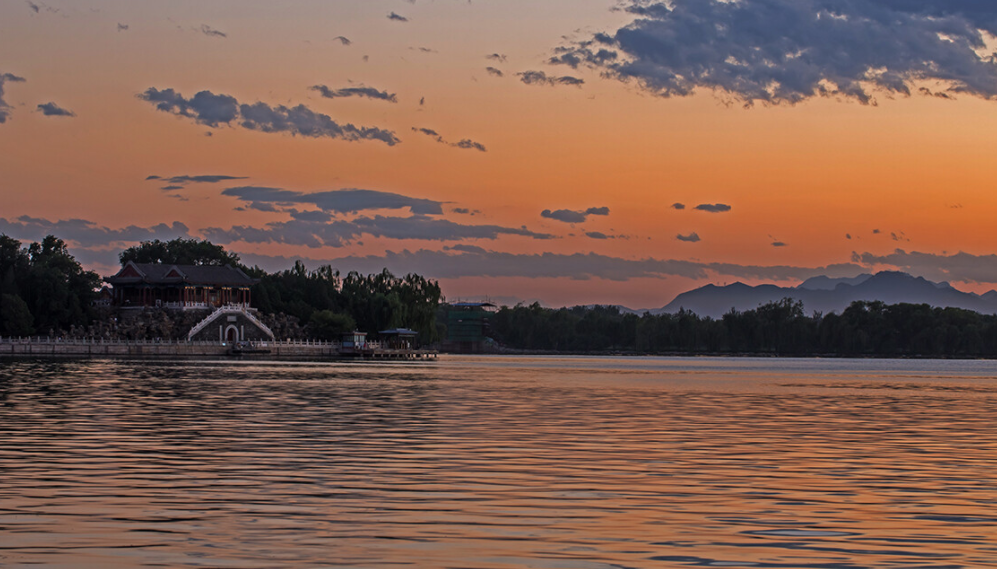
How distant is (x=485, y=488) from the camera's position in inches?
714

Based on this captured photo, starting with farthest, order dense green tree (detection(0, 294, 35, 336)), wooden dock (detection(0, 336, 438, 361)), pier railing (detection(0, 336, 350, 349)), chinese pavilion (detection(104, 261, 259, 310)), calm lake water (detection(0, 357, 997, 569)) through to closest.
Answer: chinese pavilion (detection(104, 261, 259, 310))
dense green tree (detection(0, 294, 35, 336))
pier railing (detection(0, 336, 350, 349))
wooden dock (detection(0, 336, 438, 361))
calm lake water (detection(0, 357, 997, 569))

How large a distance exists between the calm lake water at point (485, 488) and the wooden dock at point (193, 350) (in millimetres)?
87430

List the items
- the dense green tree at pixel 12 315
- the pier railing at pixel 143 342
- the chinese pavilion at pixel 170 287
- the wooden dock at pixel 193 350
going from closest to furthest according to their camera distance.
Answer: the wooden dock at pixel 193 350
the pier railing at pixel 143 342
the dense green tree at pixel 12 315
the chinese pavilion at pixel 170 287

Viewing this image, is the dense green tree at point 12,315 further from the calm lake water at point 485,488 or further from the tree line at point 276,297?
the calm lake water at point 485,488

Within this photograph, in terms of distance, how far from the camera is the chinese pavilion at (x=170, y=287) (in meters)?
158

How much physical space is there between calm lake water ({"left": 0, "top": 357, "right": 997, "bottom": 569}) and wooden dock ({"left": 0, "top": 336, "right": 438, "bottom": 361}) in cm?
8743

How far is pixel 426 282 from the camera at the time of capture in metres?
167

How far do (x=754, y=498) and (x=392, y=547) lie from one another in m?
6.68

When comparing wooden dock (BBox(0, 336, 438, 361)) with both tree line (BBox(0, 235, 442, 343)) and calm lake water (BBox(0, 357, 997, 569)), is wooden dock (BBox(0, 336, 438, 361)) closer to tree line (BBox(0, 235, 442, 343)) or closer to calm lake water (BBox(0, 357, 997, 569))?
tree line (BBox(0, 235, 442, 343))

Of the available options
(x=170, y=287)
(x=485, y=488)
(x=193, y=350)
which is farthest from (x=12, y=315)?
(x=485, y=488)

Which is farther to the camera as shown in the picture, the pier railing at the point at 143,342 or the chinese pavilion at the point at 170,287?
the chinese pavilion at the point at 170,287

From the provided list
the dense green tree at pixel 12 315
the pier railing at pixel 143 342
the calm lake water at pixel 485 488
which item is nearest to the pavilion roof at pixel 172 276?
the pier railing at pixel 143 342

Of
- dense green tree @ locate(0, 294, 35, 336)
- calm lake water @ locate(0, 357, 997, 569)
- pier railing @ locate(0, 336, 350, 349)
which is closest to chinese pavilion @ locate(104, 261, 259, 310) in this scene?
pier railing @ locate(0, 336, 350, 349)

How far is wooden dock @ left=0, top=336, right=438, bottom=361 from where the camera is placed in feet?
392
